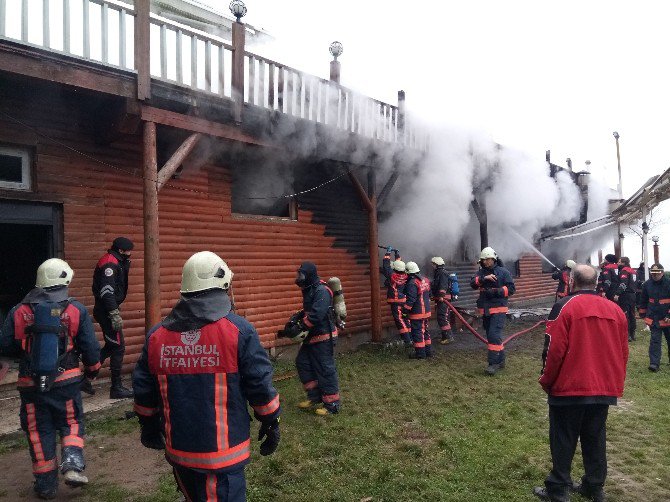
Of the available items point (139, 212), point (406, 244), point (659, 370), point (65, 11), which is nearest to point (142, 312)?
point (139, 212)

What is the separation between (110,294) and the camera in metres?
5.33

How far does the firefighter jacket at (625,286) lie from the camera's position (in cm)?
1017

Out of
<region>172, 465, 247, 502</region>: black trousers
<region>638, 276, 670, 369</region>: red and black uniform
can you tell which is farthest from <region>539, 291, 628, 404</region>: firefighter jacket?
<region>638, 276, 670, 369</region>: red and black uniform

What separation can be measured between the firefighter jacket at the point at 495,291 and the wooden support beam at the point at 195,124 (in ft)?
13.4

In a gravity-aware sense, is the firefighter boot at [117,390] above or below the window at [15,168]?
below

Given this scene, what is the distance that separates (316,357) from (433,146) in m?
6.57

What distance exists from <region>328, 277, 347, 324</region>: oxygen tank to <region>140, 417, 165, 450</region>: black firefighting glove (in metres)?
3.31

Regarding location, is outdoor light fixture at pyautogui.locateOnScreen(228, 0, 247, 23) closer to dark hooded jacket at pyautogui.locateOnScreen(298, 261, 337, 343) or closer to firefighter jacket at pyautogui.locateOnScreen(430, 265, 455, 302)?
dark hooded jacket at pyautogui.locateOnScreen(298, 261, 337, 343)

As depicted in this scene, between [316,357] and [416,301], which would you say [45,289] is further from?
[416,301]

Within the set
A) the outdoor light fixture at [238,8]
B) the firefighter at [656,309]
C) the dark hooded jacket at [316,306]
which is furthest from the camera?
the firefighter at [656,309]

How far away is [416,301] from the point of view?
872 centimetres

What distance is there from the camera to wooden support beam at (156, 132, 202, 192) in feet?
19.1

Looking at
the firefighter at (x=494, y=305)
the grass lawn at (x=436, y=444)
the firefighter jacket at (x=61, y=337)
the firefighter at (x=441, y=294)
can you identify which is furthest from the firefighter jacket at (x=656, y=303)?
the firefighter jacket at (x=61, y=337)

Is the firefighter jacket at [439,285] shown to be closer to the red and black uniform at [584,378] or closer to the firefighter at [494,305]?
the firefighter at [494,305]
